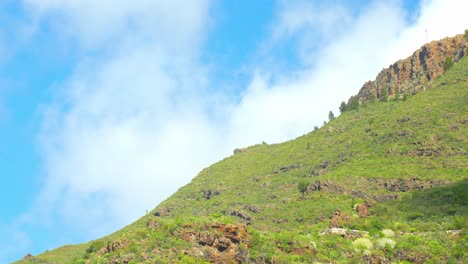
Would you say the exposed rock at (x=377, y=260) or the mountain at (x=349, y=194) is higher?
the mountain at (x=349, y=194)

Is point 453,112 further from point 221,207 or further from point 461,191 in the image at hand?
point 221,207

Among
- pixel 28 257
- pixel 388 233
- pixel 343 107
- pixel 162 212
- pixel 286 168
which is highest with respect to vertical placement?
pixel 343 107

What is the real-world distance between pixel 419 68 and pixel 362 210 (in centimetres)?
9950

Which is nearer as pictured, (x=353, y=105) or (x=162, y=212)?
(x=162, y=212)

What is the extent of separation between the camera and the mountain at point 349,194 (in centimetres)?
5281

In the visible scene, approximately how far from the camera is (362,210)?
8400 centimetres

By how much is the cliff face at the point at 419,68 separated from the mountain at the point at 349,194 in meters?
0.44

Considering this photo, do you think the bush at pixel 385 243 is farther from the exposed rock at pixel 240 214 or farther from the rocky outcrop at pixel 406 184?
the exposed rock at pixel 240 214

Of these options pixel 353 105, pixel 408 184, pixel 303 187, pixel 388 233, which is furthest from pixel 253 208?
pixel 353 105

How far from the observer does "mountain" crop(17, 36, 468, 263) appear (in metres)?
52.8

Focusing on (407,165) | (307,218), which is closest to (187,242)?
(307,218)

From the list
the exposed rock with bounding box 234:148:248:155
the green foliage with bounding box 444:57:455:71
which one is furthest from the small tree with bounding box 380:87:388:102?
the exposed rock with bounding box 234:148:248:155

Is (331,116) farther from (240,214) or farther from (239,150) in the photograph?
(240,214)

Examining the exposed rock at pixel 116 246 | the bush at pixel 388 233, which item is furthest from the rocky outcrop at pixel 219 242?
the bush at pixel 388 233
